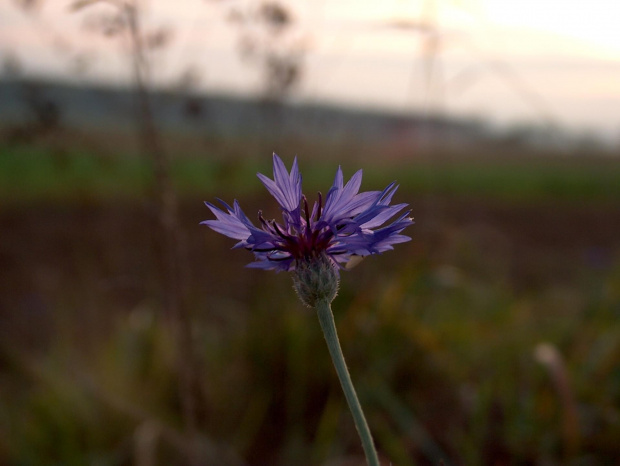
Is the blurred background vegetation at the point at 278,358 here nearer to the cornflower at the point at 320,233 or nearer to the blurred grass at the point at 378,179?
the cornflower at the point at 320,233

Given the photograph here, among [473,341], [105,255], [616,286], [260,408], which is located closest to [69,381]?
[260,408]

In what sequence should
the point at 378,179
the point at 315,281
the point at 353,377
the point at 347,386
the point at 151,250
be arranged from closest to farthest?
the point at 347,386
the point at 315,281
the point at 353,377
the point at 151,250
the point at 378,179

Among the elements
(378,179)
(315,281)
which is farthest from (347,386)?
(378,179)

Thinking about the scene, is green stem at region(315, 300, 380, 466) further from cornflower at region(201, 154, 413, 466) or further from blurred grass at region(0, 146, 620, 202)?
blurred grass at region(0, 146, 620, 202)

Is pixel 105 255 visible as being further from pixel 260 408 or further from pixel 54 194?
pixel 54 194

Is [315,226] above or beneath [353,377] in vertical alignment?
above

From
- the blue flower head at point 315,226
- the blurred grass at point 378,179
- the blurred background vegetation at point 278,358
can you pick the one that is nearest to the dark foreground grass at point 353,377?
the blurred background vegetation at point 278,358

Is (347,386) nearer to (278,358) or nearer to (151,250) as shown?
(278,358)
